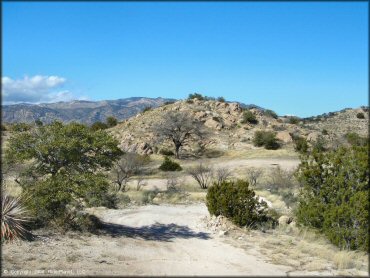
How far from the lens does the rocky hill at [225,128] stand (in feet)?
181

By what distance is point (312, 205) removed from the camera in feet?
48.2

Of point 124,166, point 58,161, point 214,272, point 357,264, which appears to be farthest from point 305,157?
point 124,166

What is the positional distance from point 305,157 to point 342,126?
57.5m

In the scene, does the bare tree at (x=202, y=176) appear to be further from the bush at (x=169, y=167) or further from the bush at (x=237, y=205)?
the bush at (x=237, y=205)

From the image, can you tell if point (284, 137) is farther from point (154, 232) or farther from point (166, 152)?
point (154, 232)

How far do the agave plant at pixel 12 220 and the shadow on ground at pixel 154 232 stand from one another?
3607mm

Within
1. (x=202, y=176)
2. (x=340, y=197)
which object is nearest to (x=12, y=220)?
(x=340, y=197)

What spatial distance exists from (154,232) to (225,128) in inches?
1727

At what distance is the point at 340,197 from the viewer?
547 inches

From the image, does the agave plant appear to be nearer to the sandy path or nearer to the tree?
the sandy path

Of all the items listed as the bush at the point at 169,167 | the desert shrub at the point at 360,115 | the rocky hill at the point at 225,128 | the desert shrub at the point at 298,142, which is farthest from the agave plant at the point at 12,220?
the desert shrub at the point at 360,115

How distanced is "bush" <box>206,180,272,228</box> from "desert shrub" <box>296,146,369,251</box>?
3.14 meters

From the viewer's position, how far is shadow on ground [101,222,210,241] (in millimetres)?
16188

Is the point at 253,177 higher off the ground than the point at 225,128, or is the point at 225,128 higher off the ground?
the point at 225,128
